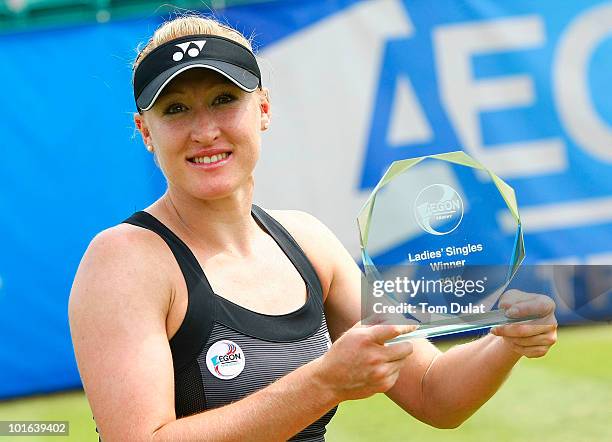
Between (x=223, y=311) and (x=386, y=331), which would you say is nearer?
(x=386, y=331)

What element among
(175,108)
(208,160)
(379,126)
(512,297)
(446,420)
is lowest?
(446,420)

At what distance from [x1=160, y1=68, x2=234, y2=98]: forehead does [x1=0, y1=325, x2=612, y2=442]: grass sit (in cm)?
251

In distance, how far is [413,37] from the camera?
567cm

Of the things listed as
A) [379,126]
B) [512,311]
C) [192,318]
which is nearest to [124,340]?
[192,318]

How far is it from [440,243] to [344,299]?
1.67 ft

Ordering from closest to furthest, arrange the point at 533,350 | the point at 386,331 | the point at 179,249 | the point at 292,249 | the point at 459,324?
the point at 386,331, the point at 459,324, the point at 533,350, the point at 179,249, the point at 292,249

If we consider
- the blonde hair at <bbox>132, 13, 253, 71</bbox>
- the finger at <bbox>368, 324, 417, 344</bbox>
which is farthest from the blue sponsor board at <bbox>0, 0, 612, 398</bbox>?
the finger at <bbox>368, 324, 417, 344</bbox>

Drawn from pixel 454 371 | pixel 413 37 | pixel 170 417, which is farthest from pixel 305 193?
pixel 170 417

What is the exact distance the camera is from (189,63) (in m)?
Result: 2.09

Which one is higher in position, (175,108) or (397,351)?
(175,108)

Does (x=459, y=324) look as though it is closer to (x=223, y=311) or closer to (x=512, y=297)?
(x=512, y=297)

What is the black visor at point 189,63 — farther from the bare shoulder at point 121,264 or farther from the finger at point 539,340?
the finger at point 539,340

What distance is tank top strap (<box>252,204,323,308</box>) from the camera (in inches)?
90.9

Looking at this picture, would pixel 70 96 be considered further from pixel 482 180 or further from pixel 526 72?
pixel 482 180
